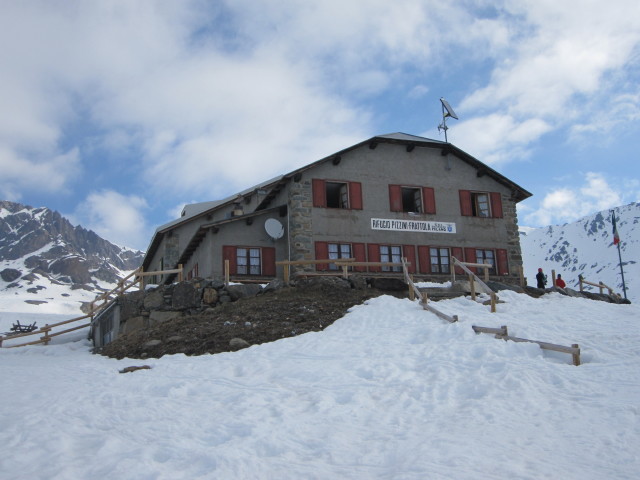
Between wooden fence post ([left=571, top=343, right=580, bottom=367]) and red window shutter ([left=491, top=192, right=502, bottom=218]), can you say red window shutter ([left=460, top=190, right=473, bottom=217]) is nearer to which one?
red window shutter ([left=491, top=192, right=502, bottom=218])

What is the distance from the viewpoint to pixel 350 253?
24.6m

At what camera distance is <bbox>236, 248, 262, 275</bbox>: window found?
2425 cm

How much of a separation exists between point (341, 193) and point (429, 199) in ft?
12.6

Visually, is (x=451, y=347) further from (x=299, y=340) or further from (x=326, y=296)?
(x=326, y=296)

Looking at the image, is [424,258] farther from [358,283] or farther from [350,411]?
[350,411]

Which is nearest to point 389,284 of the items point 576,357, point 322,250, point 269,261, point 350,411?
point 322,250

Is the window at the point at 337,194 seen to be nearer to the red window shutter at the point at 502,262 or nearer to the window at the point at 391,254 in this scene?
the window at the point at 391,254

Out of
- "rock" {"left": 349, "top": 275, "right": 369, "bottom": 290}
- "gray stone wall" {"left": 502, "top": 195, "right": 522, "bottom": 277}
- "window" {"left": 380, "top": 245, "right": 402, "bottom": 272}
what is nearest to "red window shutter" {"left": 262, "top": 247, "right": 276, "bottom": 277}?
"window" {"left": 380, "top": 245, "right": 402, "bottom": 272}

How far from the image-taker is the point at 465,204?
26.8 metres

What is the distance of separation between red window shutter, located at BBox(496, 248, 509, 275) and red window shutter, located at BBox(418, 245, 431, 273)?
3.37 m

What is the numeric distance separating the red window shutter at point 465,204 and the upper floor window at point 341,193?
4.78 m

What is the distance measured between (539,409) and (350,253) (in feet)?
53.3

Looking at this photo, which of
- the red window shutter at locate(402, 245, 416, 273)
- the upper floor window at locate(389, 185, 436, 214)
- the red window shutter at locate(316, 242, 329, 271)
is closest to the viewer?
the red window shutter at locate(316, 242, 329, 271)

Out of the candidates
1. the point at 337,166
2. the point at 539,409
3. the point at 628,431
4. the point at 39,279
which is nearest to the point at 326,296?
the point at 337,166
